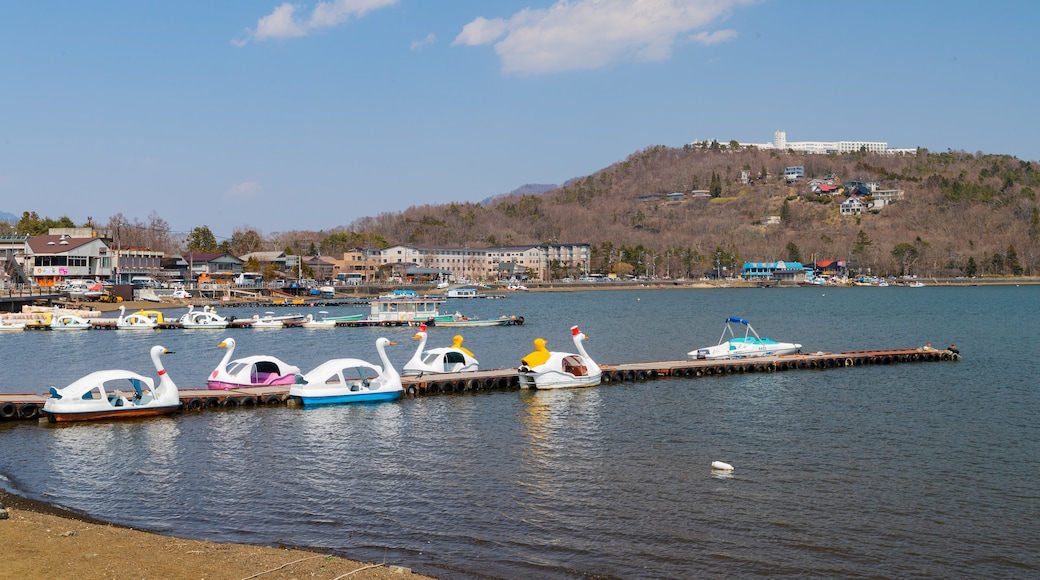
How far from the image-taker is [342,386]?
105ft

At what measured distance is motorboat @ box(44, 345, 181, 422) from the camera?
2772cm

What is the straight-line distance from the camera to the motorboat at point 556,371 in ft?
119

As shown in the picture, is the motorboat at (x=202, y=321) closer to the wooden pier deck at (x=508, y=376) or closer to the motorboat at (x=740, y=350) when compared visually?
the wooden pier deck at (x=508, y=376)

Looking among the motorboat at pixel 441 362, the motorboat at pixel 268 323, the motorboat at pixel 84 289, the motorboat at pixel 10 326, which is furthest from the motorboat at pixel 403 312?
the motorboat at pixel 84 289

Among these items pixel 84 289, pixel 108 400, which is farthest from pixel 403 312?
pixel 108 400

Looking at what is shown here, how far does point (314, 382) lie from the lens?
31562 millimetres

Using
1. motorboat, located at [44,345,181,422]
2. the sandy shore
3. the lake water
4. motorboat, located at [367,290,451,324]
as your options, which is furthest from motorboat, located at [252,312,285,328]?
the sandy shore

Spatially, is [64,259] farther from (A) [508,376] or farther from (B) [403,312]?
(A) [508,376]

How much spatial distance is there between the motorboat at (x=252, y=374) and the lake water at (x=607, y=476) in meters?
3.38

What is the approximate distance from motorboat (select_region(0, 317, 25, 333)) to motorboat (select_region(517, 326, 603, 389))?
5344 centimetres

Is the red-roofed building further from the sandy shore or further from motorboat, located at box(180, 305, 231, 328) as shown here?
the sandy shore

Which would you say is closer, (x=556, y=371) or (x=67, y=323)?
(x=556, y=371)

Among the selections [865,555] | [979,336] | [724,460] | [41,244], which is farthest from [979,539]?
[41,244]

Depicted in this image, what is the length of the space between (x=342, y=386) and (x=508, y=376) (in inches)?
321
